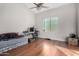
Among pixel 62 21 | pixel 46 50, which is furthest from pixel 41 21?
pixel 46 50

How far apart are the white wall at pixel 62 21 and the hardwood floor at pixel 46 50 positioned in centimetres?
16

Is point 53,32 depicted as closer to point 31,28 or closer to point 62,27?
point 62,27

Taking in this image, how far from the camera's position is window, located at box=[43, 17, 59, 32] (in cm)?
171

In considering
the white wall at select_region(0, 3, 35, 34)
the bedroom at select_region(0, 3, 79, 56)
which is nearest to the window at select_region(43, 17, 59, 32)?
the bedroom at select_region(0, 3, 79, 56)

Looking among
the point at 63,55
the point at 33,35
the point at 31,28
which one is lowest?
the point at 63,55

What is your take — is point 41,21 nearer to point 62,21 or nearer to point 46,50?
point 62,21

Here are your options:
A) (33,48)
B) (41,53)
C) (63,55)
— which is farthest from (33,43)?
(63,55)

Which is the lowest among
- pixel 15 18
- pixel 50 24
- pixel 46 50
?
pixel 46 50

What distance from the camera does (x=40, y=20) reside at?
5.74 ft

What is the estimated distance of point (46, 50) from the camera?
163cm

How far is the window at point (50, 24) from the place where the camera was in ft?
5.63

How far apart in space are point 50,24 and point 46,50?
1.73ft

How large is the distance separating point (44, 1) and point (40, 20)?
0.38 meters

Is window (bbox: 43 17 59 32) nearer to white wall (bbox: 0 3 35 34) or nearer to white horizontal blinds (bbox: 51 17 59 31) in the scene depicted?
white horizontal blinds (bbox: 51 17 59 31)
